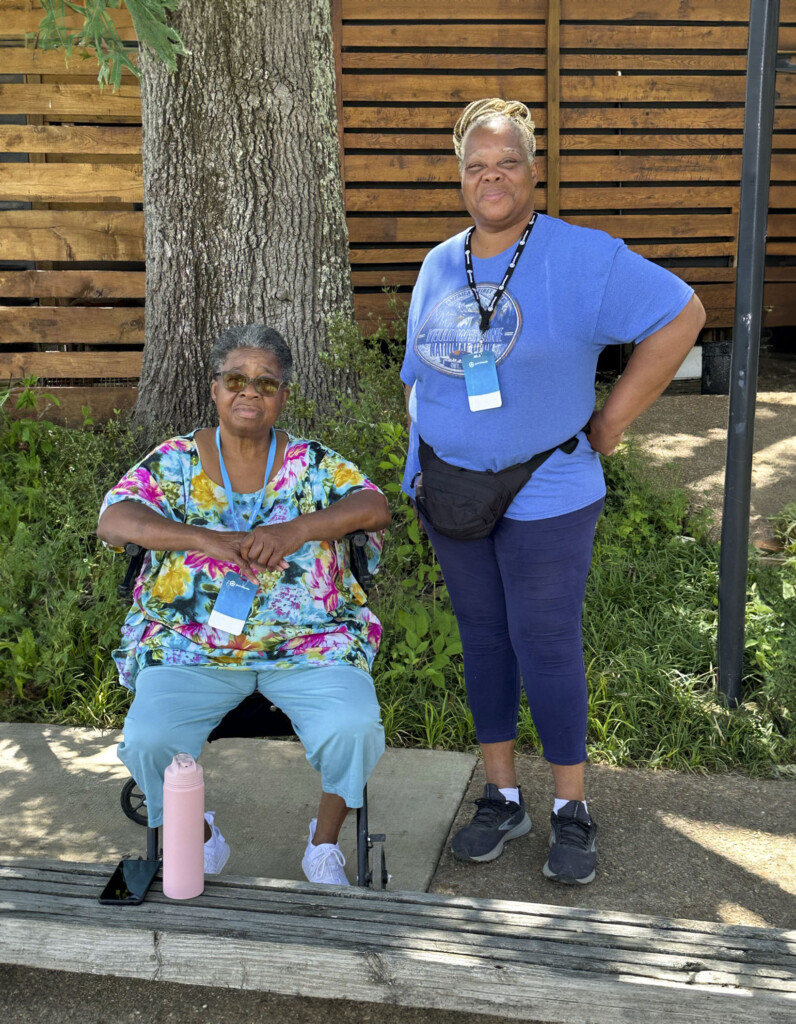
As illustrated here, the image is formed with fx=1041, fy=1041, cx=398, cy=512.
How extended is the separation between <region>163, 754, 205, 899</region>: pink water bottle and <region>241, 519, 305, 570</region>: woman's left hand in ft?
1.93

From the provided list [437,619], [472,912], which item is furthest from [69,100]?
[472,912]

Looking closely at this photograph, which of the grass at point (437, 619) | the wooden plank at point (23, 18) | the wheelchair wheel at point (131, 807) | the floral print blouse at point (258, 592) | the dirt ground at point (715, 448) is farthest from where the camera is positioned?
the wooden plank at point (23, 18)

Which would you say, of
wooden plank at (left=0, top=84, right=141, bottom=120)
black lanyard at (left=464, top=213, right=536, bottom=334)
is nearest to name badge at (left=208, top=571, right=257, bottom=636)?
black lanyard at (left=464, top=213, right=536, bottom=334)

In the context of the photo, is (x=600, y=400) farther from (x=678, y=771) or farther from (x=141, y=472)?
(x=141, y=472)

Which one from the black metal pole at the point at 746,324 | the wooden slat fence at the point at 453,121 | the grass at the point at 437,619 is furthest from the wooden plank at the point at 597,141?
the black metal pole at the point at 746,324

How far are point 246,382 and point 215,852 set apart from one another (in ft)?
4.23

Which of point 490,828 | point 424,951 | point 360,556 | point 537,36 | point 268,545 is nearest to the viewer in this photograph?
point 424,951

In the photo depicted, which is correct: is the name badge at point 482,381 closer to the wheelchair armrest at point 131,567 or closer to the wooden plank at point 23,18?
the wheelchair armrest at point 131,567

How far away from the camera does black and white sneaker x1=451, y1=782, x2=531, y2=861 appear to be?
3.04 metres

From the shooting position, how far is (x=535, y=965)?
1.98 metres

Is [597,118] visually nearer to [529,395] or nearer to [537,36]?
[537,36]

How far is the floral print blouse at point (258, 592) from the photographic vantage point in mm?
2838

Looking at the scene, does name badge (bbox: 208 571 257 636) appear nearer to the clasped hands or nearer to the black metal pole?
the clasped hands

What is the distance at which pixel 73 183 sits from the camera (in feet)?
21.2
